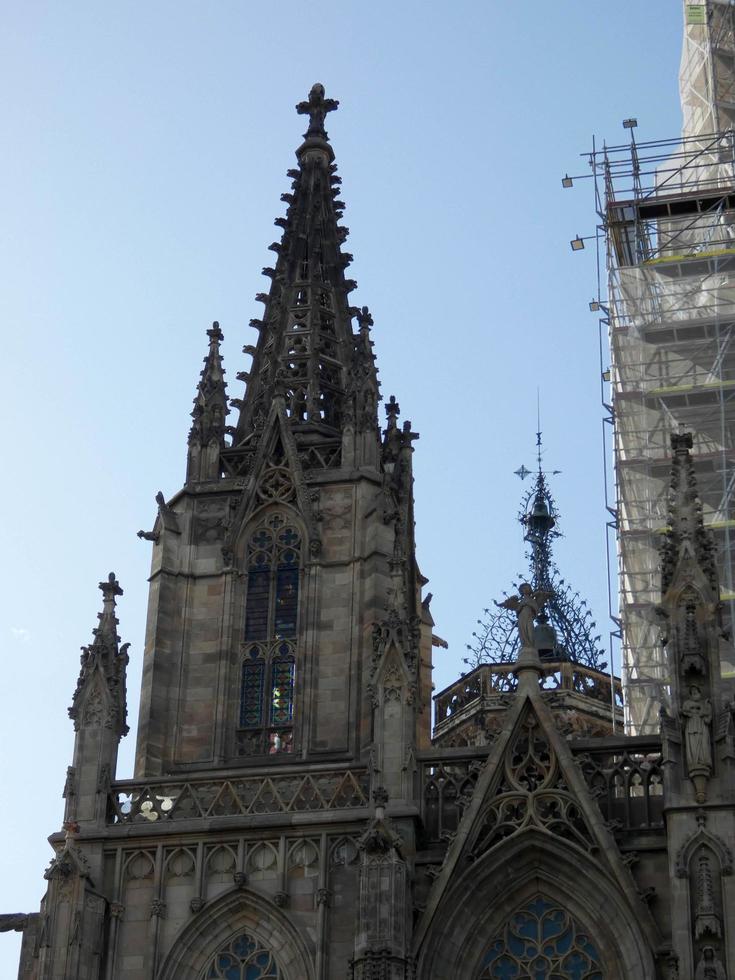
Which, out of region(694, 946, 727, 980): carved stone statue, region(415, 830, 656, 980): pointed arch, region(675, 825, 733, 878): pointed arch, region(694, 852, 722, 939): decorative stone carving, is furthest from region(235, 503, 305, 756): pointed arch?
region(694, 946, 727, 980): carved stone statue

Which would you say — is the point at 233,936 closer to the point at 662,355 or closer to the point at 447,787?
the point at 447,787

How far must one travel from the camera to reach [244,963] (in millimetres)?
29844

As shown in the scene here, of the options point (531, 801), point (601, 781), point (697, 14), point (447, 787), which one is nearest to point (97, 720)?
point (447, 787)

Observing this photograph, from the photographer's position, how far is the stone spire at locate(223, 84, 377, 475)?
36.2m

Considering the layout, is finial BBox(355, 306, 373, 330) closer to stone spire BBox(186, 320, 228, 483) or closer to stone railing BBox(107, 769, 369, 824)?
stone spire BBox(186, 320, 228, 483)

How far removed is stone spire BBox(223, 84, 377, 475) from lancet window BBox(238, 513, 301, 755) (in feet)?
5.61

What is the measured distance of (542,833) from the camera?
96.9ft

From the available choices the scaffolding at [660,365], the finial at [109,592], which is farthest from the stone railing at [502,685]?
the finial at [109,592]

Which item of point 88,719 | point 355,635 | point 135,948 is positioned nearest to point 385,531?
point 355,635

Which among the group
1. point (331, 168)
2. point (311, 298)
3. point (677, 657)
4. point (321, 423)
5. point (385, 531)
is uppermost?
point (331, 168)

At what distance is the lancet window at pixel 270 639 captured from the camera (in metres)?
32.8

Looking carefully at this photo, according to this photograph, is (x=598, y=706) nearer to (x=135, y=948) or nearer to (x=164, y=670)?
(x=164, y=670)

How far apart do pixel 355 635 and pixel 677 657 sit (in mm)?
5450

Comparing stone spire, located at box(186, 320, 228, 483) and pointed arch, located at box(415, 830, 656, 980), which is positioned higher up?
stone spire, located at box(186, 320, 228, 483)
